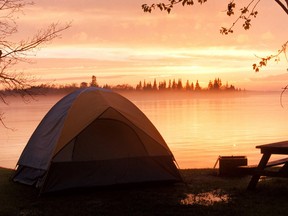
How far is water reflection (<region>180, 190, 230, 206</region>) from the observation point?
1057 cm

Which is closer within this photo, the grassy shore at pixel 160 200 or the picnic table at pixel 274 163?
the grassy shore at pixel 160 200

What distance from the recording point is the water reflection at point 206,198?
416 inches

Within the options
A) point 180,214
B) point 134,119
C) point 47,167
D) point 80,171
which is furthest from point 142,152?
point 180,214

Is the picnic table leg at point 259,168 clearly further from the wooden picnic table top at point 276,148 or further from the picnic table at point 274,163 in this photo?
the wooden picnic table top at point 276,148

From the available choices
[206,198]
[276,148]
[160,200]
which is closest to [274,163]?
[276,148]

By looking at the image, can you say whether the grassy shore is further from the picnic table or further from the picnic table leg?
the picnic table

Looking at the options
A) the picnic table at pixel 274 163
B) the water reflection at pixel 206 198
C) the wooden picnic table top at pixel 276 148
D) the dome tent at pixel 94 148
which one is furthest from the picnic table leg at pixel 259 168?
the dome tent at pixel 94 148

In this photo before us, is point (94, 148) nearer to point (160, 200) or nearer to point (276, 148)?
point (160, 200)

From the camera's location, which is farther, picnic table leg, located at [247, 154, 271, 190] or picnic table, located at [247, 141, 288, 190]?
picnic table leg, located at [247, 154, 271, 190]

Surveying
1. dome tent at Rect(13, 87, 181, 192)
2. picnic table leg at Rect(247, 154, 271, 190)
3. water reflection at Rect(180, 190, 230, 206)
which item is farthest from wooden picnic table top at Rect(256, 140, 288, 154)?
dome tent at Rect(13, 87, 181, 192)

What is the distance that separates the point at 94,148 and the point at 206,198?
3.08 meters

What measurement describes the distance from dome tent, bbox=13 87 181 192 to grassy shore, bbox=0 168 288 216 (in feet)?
1.02

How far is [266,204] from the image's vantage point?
10.3 m

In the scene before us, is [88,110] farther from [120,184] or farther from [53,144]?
[120,184]
